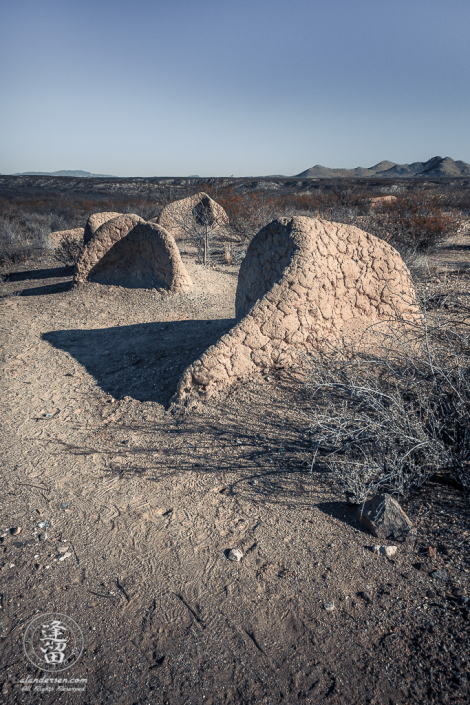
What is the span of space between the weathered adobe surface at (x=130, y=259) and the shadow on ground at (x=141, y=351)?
135cm

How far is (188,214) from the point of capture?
441 inches

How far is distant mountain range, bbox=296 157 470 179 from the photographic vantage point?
7900 centimetres

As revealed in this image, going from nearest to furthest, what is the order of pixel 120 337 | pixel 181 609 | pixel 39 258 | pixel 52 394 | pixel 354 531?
1. pixel 181 609
2. pixel 354 531
3. pixel 52 394
4. pixel 120 337
5. pixel 39 258

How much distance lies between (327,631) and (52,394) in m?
3.34

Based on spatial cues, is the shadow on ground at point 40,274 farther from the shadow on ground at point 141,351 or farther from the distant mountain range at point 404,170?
the distant mountain range at point 404,170

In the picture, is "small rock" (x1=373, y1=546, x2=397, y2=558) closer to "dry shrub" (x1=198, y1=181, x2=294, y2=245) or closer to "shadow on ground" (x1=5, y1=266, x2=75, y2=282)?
"shadow on ground" (x1=5, y1=266, x2=75, y2=282)

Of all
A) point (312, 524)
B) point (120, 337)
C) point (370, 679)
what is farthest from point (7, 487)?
point (120, 337)

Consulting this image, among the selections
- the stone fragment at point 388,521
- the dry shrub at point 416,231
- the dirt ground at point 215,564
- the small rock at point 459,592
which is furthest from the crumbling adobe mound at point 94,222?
the small rock at point 459,592

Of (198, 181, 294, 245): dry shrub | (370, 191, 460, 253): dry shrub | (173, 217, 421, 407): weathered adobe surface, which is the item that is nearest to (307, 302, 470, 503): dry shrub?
(173, 217, 421, 407): weathered adobe surface

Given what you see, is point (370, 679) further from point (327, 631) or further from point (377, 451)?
point (377, 451)

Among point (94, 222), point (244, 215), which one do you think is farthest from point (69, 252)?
point (244, 215)

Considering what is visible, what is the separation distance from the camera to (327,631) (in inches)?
65.9

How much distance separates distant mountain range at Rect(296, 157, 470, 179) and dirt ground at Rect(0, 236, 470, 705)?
78681 millimetres

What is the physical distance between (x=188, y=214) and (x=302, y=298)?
340 inches
